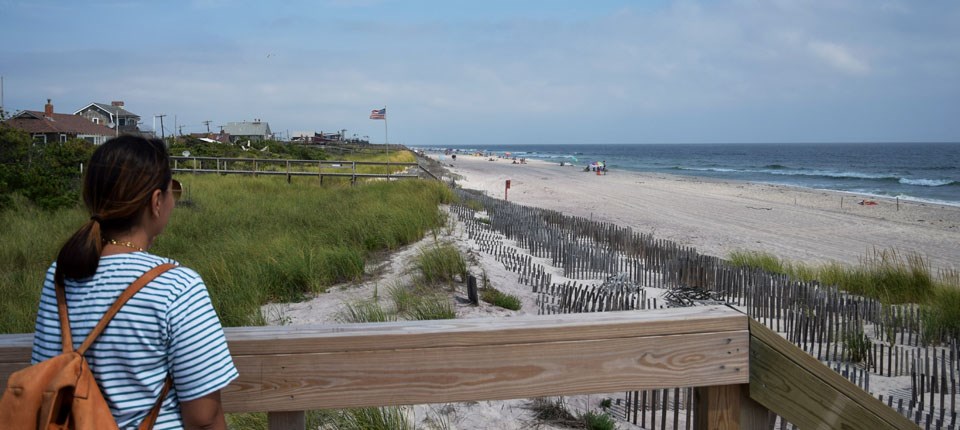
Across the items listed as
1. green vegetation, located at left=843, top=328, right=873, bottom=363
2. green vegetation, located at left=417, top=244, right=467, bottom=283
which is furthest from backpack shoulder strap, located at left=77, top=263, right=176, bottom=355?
green vegetation, located at left=843, top=328, right=873, bottom=363

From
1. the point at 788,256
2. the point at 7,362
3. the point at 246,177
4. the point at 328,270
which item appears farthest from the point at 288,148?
the point at 7,362

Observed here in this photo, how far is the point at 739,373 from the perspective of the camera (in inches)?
72.5

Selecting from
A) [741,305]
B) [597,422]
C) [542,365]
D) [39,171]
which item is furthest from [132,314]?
[39,171]

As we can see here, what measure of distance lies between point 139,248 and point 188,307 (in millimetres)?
213

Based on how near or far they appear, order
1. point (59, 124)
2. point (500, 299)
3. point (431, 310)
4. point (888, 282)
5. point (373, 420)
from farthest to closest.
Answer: point (59, 124)
point (888, 282)
point (500, 299)
point (431, 310)
point (373, 420)

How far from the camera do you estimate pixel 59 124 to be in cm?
4725

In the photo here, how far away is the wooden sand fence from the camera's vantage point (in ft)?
16.8

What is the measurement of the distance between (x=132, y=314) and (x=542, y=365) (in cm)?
93

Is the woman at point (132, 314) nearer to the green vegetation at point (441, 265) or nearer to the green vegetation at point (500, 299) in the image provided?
→ the green vegetation at point (500, 299)

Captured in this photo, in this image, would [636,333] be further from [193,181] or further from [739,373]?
[193,181]

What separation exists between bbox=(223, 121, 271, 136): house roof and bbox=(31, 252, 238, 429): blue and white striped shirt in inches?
3562

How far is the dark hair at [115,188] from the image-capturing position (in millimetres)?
1473

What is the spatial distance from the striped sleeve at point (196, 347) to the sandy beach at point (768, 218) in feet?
45.0

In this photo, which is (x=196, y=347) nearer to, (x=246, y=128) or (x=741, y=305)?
(x=741, y=305)
